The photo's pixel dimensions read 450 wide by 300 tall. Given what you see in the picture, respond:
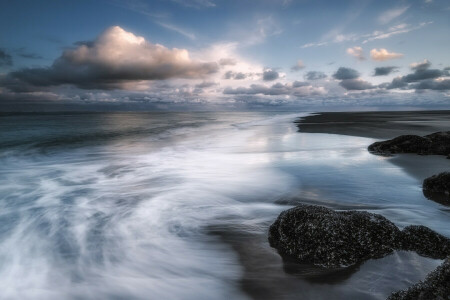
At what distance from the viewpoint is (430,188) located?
19.2 feet

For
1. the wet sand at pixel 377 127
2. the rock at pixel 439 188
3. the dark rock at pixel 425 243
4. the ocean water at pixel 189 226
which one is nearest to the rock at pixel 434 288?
the ocean water at pixel 189 226

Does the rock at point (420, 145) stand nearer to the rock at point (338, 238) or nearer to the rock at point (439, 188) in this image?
the rock at point (439, 188)

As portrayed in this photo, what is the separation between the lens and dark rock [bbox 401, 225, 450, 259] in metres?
3.21

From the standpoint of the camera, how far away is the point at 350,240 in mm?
3285

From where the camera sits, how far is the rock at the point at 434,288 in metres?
2.02

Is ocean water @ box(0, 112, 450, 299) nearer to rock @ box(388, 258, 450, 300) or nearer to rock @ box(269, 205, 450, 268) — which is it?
rock @ box(269, 205, 450, 268)

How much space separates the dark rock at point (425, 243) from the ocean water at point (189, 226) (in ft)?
0.47

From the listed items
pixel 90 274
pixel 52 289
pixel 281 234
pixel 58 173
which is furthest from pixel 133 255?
pixel 58 173

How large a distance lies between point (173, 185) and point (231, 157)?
469 centimetres

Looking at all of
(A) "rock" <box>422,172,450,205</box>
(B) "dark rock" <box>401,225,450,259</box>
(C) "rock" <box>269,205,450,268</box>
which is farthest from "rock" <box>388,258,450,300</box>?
(A) "rock" <box>422,172,450,205</box>

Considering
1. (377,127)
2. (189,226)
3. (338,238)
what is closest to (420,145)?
(338,238)

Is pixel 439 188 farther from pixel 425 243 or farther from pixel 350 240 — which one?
pixel 350 240

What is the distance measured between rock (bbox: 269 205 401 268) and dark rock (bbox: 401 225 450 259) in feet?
0.38

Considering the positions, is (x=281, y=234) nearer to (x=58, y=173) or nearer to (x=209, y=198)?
(x=209, y=198)
